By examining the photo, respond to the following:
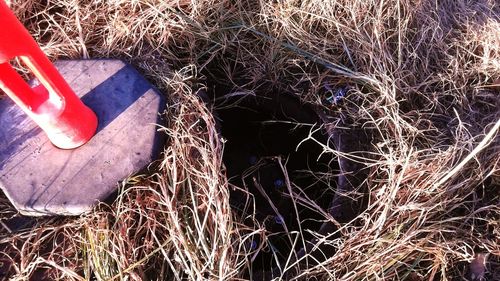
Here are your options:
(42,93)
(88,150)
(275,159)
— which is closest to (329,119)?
(275,159)

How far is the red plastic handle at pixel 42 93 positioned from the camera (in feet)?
3.33

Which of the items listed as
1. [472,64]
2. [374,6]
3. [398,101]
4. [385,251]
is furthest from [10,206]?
[472,64]

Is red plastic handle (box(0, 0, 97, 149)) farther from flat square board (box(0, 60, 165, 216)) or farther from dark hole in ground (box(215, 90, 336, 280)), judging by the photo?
dark hole in ground (box(215, 90, 336, 280))

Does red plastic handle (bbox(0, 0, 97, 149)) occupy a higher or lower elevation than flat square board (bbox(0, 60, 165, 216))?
higher

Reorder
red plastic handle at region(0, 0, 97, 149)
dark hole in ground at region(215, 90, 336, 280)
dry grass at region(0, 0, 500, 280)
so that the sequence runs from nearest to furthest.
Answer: red plastic handle at region(0, 0, 97, 149) → dry grass at region(0, 0, 500, 280) → dark hole in ground at region(215, 90, 336, 280)

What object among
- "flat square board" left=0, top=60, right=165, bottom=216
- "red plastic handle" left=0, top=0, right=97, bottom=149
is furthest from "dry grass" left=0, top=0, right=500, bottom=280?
"red plastic handle" left=0, top=0, right=97, bottom=149

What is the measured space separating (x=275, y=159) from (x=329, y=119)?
267 mm

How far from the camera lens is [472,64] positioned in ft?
5.55

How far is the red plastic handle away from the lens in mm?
1013

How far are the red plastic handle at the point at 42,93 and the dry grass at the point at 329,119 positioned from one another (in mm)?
208

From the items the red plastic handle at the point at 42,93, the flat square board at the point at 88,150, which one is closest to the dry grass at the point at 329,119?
the flat square board at the point at 88,150

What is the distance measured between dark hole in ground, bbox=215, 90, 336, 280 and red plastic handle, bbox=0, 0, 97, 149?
444mm

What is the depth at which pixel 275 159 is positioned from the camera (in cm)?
167

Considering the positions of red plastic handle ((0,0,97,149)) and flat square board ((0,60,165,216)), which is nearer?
red plastic handle ((0,0,97,149))
